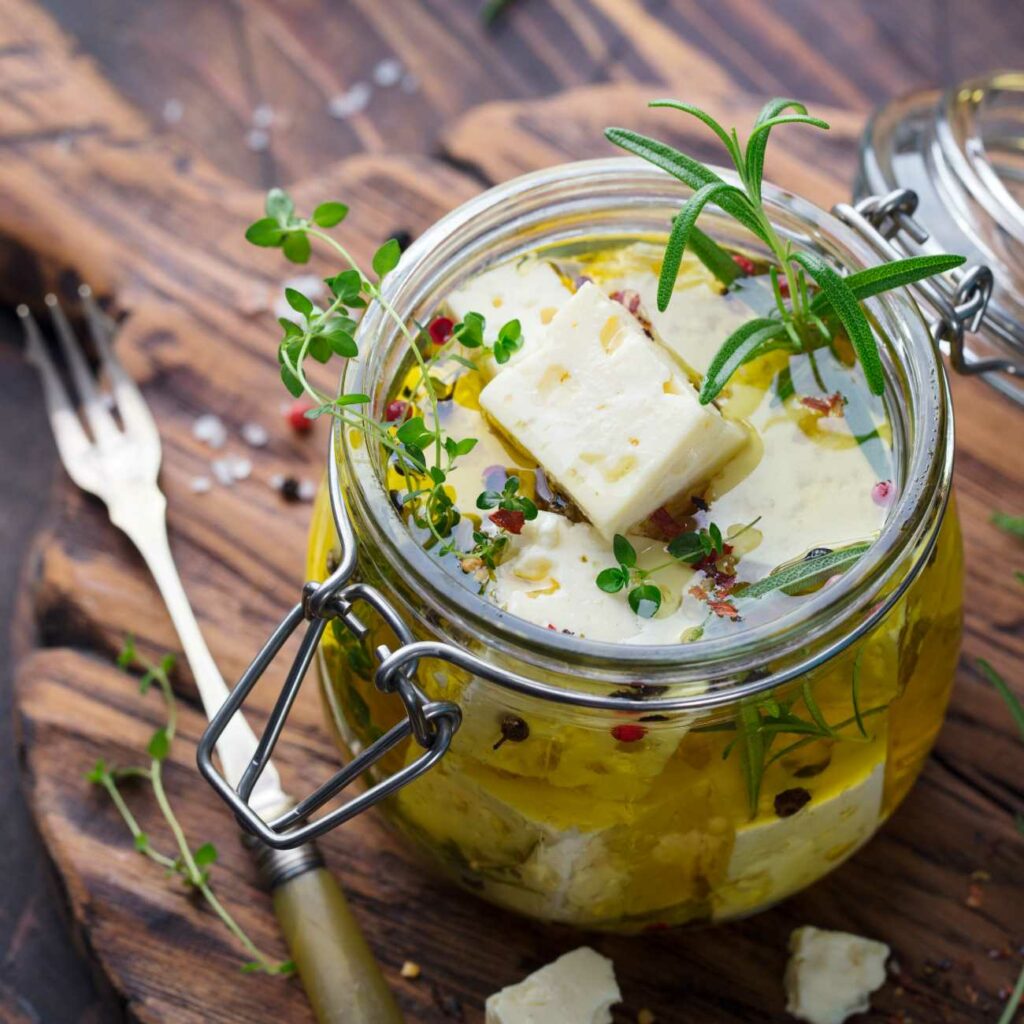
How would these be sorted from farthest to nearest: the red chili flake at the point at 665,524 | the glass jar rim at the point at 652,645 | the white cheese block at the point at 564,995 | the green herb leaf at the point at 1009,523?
the green herb leaf at the point at 1009,523 → the white cheese block at the point at 564,995 → the red chili flake at the point at 665,524 → the glass jar rim at the point at 652,645

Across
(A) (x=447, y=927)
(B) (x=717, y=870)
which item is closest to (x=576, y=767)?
(B) (x=717, y=870)

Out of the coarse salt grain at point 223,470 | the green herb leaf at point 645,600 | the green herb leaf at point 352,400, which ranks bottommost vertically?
the green herb leaf at point 645,600

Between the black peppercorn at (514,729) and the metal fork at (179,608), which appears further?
the metal fork at (179,608)

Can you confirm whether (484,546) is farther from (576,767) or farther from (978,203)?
(978,203)

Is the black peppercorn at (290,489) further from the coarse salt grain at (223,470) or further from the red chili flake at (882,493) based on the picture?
the red chili flake at (882,493)

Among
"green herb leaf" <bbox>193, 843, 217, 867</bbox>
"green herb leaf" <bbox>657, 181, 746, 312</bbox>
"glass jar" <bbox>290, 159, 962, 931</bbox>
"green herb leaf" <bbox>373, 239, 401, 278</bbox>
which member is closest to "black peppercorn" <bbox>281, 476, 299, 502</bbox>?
"glass jar" <bbox>290, 159, 962, 931</bbox>

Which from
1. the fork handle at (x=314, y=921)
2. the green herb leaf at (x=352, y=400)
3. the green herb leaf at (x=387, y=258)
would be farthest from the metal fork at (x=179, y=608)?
the green herb leaf at (x=387, y=258)
